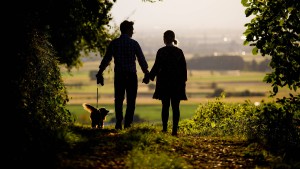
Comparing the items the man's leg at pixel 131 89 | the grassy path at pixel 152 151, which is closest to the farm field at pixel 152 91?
the man's leg at pixel 131 89

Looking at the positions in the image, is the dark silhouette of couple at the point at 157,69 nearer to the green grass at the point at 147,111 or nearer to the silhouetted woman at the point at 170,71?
the silhouetted woman at the point at 170,71

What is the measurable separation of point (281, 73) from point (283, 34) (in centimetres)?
91

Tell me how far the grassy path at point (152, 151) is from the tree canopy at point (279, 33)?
77.9 inches

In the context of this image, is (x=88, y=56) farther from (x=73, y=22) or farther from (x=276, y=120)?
(x=276, y=120)

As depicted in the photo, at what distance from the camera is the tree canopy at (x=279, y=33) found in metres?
10.3

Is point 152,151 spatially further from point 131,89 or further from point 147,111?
point 147,111

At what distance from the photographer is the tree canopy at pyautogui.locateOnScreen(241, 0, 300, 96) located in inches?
406

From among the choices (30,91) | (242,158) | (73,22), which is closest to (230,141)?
(242,158)

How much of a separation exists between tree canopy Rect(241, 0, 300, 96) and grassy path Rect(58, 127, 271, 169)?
1979 mm

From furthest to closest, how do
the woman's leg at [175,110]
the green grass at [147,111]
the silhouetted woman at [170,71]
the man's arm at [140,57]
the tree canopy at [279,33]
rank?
the green grass at [147,111], the man's arm at [140,57], the woman's leg at [175,110], the silhouetted woman at [170,71], the tree canopy at [279,33]

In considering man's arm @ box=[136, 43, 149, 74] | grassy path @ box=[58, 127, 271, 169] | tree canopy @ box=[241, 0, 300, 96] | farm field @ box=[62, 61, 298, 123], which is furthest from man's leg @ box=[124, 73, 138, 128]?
farm field @ box=[62, 61, 298, 123]

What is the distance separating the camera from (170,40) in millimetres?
10984

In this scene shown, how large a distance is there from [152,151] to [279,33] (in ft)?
14.0

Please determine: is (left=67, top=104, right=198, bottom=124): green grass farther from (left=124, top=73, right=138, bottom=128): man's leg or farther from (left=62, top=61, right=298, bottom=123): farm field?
(left=124, top=73, right=138, bottom=128): man's leg
